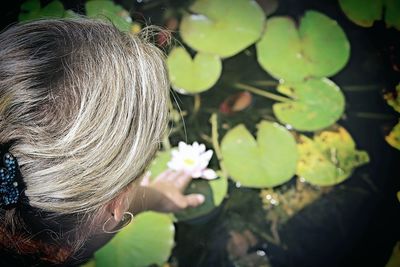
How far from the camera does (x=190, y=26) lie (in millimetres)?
1600

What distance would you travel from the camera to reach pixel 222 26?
1.57 metres

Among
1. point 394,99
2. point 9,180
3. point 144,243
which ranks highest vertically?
point 9,180

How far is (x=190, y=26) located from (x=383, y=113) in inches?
29.2

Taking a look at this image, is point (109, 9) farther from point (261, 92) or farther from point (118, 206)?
point (118, 206)

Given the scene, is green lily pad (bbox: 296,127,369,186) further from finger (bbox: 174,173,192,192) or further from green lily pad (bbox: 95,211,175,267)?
green lily pad (bbox: 95,211,175,267)

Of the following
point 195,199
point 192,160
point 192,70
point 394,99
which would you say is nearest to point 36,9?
point 192,70

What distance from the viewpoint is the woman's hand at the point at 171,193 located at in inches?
61.5

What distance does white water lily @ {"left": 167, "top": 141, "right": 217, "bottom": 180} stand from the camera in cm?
160

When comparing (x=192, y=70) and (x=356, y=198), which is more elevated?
(x=192, y=70)

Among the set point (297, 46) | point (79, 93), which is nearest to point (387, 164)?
point (297, 46)

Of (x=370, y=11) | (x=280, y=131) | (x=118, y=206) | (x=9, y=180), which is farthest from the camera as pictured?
(x=280, y=131)

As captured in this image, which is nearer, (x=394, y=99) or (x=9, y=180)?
(x=9, y=180)

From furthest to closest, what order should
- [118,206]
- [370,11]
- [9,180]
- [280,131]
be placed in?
[280,131] → [370,11] → [118,206] → [9,180]

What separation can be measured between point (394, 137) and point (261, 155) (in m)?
0.45
